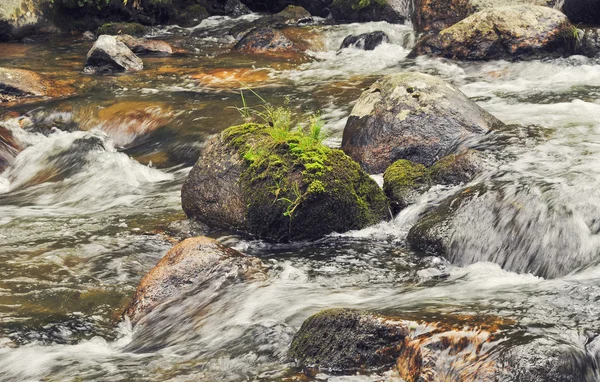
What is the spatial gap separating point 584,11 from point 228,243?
36.9ft

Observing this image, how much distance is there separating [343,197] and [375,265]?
2.96ft

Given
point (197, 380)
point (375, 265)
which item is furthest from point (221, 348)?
point (375, 265)

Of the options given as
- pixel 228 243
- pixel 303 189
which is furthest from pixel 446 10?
pixel 228 243

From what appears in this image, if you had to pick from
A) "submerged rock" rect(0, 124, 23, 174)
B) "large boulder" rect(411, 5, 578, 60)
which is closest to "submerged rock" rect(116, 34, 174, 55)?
"submerged rock" rect(0, 124, 23, 174)

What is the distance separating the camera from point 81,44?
18.8 m

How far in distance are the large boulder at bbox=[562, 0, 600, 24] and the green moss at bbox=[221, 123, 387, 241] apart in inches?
397

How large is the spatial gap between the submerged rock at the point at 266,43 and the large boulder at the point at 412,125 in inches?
323

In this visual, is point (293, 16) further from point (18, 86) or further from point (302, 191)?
point (302, 191)

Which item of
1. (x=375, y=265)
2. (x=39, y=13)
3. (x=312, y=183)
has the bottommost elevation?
(x=375, y=265)

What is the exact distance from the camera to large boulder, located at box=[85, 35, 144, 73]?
15.5 metres

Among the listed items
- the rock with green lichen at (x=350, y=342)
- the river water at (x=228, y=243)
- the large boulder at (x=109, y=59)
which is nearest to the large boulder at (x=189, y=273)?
the river water at (x=228, y=243)

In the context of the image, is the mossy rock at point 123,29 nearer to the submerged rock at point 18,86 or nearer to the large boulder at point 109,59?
the large boulder at point 109,59

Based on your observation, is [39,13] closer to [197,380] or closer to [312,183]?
[312,183]

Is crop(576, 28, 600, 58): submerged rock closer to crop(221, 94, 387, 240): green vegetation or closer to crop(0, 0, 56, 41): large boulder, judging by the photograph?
crop(221, 94, 387, 240): green vegetation
